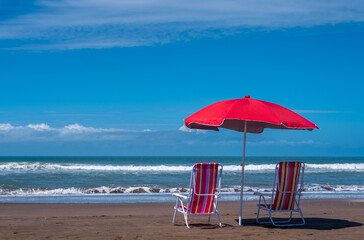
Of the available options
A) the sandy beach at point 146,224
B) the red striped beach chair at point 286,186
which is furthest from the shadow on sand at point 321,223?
the red striped beach chair at point 286,186

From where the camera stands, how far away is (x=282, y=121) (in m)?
6.12

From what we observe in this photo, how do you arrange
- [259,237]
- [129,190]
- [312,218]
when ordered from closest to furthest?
[259,237] → [312,218] → [129,190]

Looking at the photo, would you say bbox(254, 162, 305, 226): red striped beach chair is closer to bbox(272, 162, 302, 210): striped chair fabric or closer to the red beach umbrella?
bbox(272, 162, 302, 210): striped chair fabric

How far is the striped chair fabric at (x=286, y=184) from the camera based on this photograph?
644 cm

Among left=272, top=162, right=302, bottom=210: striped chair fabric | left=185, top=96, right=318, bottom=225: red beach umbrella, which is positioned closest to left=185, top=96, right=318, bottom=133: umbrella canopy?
left=185, top=96, right=318, bottom=225: red beach umbrella

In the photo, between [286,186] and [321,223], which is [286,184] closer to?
[286,186]

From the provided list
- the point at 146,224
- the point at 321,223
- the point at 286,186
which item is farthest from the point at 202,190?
the point at 321,223

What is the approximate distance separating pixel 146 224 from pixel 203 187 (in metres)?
1.22

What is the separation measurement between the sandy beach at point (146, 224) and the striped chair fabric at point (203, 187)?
32cm

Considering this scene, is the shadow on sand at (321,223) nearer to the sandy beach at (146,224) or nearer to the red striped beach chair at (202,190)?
the sandy beach at (146,224)

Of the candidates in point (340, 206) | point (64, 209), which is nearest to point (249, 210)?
point (340, 206)

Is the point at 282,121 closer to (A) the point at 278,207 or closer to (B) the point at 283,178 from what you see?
(B) the point at 283,178

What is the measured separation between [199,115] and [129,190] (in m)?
8.53

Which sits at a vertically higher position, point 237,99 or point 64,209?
point 237,99
